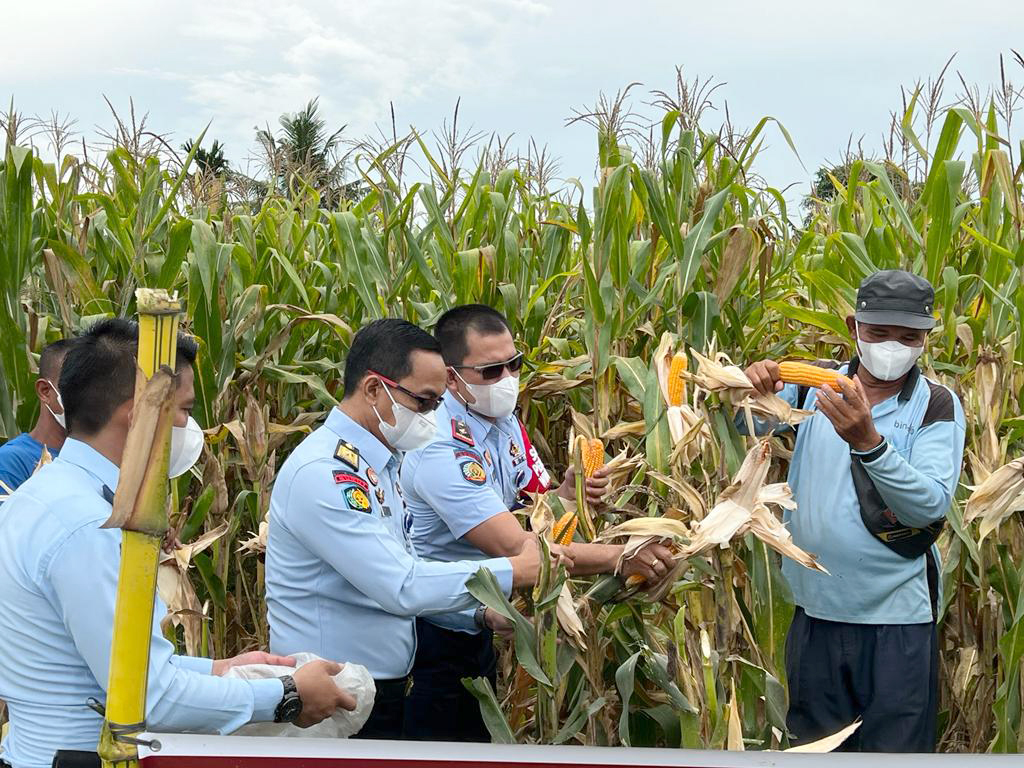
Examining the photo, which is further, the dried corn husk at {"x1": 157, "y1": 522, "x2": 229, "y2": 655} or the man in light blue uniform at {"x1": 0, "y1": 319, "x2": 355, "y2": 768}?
the dried corn husk at {"x1": 157, "y1": 522, "x2": 229, "y2": 655}

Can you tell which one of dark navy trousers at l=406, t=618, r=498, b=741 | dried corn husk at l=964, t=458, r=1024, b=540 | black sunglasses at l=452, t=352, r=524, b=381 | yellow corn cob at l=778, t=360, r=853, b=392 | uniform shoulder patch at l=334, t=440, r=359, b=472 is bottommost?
dark navy trousers at l=406, t=618, r=498, b=741

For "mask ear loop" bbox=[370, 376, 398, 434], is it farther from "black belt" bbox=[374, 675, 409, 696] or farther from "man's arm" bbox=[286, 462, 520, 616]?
"black belt" bbox=[374, 675, 409, 696]

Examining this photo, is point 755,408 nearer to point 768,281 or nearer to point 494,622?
point 494,622

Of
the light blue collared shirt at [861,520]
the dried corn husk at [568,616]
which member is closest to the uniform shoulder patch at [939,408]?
the light blue collared shirt at [861,520]

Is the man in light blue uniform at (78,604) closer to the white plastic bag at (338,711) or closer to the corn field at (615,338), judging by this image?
the white plastic bag at (338,711)

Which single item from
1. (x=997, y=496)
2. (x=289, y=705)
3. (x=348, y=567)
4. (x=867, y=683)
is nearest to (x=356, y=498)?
(x=348, y=567)

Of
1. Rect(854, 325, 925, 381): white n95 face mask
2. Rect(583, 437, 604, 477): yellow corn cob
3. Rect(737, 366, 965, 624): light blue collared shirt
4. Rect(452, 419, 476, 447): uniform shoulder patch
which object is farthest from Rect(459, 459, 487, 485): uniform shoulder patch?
Rect(854, 325, 925, 381): white n95 face mask

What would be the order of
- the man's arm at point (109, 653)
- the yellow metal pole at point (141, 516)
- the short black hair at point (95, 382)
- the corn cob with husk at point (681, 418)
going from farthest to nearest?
the corn cob with husk at point (681, 418)
the short black hair at point (95, 382)
the man's arm at point (109, 653)
the yellow metal pole at point (141, 516)

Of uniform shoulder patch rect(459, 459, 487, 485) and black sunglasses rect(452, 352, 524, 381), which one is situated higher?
black sunglasses rect(452, 352, 524, 381)

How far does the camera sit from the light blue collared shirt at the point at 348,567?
2.47 metres

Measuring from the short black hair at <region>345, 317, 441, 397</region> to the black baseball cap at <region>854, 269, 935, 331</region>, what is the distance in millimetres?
1304

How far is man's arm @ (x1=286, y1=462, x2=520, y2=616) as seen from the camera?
8.09ft

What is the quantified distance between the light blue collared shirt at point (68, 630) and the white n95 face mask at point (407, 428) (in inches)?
34.6

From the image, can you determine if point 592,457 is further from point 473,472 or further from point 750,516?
point 750,516
